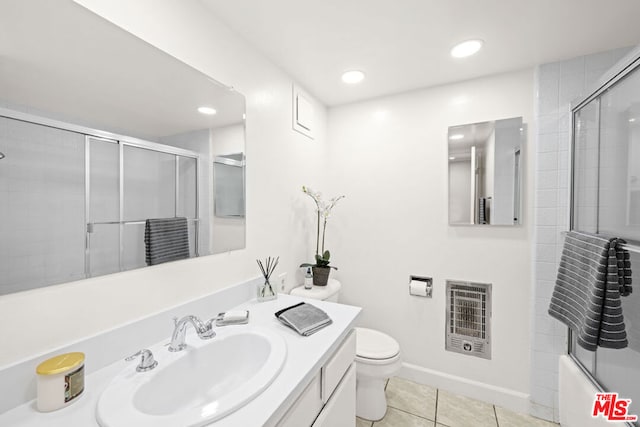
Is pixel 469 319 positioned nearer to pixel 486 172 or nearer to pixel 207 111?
pixel 486 172

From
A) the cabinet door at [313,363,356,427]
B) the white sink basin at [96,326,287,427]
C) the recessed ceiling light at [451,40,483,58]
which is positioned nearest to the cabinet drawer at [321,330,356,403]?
the cabinet door at [313,363,356,427]

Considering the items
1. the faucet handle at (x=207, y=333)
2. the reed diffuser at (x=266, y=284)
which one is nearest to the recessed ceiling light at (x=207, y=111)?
the reed diffuser at (x=266, y=284)

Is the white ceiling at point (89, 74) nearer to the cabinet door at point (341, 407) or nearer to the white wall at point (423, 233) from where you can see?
the cabinet door at point (341, 407)

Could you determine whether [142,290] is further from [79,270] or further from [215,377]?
[215,377]

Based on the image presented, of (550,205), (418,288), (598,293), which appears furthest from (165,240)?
(550,205)

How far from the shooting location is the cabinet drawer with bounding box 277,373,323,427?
770 mm

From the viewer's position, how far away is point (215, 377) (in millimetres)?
986

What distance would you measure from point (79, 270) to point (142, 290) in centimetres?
22

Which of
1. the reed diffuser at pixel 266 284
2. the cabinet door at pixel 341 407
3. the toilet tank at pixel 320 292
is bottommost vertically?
the cabinet door at pixel 341 407

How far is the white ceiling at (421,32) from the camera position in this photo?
3.96ft

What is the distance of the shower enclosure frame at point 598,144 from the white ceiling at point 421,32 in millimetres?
304

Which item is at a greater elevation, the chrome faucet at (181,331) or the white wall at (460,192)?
the white wall at (460,192)

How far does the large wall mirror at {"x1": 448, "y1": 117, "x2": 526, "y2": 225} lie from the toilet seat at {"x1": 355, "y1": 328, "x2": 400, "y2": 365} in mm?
948

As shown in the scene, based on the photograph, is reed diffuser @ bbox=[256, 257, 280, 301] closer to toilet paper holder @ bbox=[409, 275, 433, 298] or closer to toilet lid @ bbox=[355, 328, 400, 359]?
toilet lid @ bbox=[355, 328, 400, 359]
